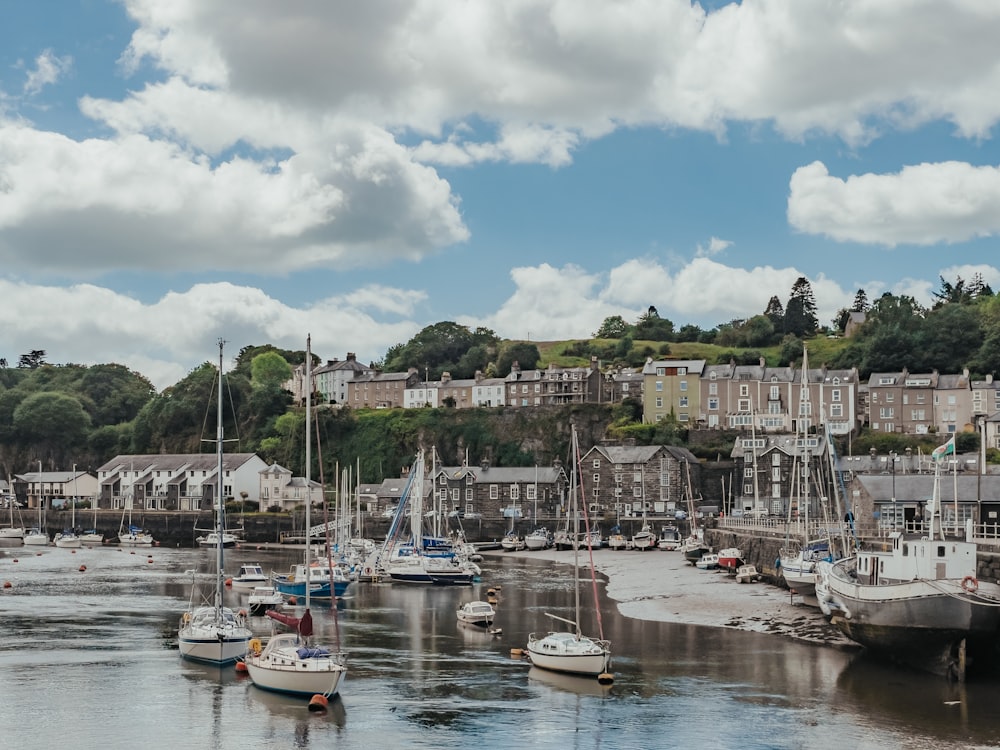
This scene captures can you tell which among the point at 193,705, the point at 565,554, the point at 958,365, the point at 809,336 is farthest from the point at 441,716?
the point at 809,336

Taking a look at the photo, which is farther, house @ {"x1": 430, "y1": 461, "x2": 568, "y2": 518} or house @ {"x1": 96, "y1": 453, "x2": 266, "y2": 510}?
house @ {"x1": 96, "y1": 453, "x2": 266, "y2": 510}

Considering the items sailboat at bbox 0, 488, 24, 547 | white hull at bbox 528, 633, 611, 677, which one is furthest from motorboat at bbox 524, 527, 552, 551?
white hull at bbox 528, 633, 611, 677

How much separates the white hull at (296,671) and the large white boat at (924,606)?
15.0m

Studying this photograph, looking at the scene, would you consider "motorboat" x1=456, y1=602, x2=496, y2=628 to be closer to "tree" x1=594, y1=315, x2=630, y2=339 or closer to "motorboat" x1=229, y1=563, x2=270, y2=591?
"motorboat" x1=229, y1=563, x2=270, y2=591

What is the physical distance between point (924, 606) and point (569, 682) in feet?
31.7

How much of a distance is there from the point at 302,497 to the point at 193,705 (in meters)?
84.9

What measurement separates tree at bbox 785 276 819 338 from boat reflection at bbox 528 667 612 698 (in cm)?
12460

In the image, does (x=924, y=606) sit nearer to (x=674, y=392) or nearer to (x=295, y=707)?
(x=295, y=707)

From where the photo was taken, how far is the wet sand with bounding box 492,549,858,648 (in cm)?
4112

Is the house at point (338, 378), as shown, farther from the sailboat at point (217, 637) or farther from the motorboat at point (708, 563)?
the sailboat at point (217, 637)

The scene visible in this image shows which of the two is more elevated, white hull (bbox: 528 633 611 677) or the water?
white hull (bbox: 528 633 611 677)

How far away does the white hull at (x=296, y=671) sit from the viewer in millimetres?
28719

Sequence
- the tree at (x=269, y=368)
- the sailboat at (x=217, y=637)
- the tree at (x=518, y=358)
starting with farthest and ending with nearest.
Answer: the tree at (x=269, y=368)
the tree at (x=518, y=358)
the sailboat at (x=217, y=637)

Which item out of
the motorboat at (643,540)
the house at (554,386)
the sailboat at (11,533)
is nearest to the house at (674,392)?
the house at (554,386)
